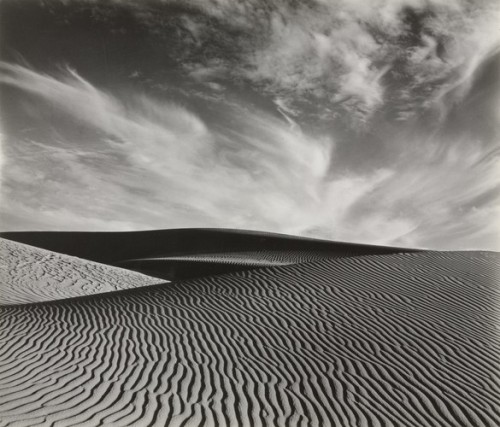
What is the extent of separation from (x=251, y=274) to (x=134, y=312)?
4.55 meters

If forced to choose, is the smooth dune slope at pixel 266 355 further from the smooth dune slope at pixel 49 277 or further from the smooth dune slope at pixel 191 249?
the smooth dune slope at pixel 191 249

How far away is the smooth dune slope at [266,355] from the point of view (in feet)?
18.8

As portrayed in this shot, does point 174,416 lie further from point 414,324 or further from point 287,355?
point 414,324

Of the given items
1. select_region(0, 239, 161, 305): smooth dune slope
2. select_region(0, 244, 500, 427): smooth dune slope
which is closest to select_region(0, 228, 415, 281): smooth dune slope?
select_region(0, 239, 161, 305): smooth dune slope

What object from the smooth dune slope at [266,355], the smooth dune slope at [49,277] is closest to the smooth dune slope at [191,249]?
the smooth dune slope at [49,277]

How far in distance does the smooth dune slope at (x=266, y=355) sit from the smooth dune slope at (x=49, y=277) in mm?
3492

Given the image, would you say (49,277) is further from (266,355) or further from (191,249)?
(191,249)

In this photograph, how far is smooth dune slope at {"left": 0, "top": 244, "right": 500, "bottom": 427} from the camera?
5.74 metres

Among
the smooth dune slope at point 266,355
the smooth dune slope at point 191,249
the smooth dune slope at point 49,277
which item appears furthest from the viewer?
the smooth dune slope at point 191,249

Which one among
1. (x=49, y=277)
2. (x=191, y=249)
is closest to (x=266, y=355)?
(x=49, y=277)

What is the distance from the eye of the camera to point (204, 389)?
636cm

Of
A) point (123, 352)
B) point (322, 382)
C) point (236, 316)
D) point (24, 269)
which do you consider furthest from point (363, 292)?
point (24, 269)

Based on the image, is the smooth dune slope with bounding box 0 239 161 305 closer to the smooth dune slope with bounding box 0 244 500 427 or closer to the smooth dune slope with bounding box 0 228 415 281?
the smooth dune slope with bounding box 0 244 500 427

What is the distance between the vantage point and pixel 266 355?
26.0 feet
